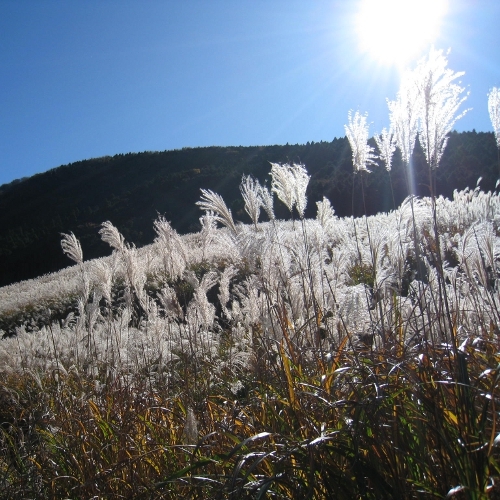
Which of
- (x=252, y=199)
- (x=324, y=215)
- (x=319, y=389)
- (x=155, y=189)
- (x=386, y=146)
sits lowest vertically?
(x=319, y=389)

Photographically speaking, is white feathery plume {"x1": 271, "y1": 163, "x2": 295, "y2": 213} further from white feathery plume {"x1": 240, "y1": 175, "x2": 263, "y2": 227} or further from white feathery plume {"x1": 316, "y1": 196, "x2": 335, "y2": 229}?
white feathery plume {"x1": 316, "y1": 196, "x2": 335, "y2": 229}

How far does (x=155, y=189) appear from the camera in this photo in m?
58.7

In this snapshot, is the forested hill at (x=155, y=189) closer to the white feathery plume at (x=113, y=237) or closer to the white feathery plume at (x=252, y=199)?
the white feathery plume at (x=113, y=237)

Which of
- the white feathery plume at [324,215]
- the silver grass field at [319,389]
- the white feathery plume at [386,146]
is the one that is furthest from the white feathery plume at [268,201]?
the white feathery plume at [324,215]

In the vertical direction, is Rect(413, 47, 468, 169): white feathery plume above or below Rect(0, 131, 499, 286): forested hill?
below

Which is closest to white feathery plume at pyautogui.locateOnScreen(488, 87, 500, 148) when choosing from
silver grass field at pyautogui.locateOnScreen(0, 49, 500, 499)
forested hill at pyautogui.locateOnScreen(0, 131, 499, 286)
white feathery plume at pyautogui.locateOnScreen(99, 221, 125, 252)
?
silver grass field at pyautogui.locateOnScreen(0, 49, 500, 499)

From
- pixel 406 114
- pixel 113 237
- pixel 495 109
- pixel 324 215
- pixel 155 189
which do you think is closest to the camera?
pixel 406 114

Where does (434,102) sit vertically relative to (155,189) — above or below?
A: below

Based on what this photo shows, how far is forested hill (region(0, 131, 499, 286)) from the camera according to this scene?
33.5 meters

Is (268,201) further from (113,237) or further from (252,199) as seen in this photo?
(113,237)

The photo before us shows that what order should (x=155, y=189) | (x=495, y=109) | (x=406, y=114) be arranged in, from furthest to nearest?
1. (x=155, y=189)
2. (x=495, y=109)
3. (x=406, y=114)

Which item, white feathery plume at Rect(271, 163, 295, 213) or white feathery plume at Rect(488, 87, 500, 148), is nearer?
white feathery plume at Rect(488, 87, 500, 148)

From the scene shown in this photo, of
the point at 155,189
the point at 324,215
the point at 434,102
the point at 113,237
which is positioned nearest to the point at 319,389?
the point at 434,102

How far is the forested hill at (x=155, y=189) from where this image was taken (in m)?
33.5
